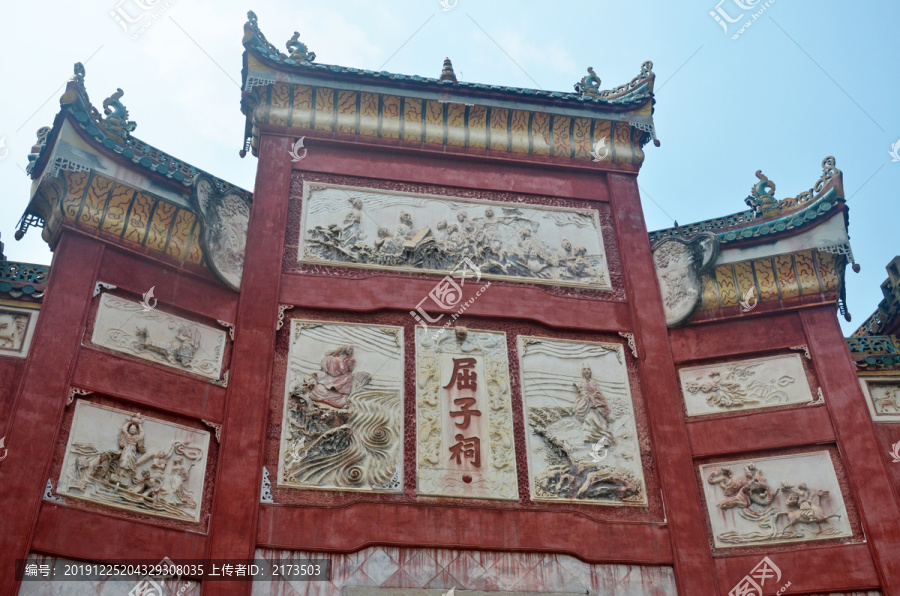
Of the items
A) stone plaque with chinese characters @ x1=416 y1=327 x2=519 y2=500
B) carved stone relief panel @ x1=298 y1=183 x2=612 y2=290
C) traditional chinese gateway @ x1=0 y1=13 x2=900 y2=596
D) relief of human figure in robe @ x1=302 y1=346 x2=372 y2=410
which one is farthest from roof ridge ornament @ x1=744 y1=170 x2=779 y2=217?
relief of human figure in robe @ x1=302 y1=346 x2=372 y2=410

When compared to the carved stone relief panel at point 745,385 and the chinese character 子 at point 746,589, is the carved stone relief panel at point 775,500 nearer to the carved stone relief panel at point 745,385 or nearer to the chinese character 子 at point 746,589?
the chinese character 子 at point 746,589

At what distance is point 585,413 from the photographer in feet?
36.2

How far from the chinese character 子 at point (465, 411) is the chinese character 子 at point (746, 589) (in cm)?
330

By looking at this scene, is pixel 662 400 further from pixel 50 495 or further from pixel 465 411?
pixel 50 495

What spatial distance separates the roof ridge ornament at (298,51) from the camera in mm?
12672

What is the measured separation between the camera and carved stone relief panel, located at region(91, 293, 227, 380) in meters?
9.93

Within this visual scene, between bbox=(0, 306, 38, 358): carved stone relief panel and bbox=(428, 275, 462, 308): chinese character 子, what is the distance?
14.6 feet

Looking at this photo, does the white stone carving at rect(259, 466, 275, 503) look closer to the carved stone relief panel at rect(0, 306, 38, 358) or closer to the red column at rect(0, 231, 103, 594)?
the red column at rect(0, 231, 103, 594)

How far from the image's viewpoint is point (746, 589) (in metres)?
10.1

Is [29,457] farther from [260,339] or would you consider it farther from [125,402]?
[260,339]

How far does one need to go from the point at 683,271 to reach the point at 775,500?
3.09 m

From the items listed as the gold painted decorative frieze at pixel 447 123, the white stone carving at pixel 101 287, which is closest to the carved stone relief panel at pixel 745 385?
the gold painted decorative frieze at pixel 447 123

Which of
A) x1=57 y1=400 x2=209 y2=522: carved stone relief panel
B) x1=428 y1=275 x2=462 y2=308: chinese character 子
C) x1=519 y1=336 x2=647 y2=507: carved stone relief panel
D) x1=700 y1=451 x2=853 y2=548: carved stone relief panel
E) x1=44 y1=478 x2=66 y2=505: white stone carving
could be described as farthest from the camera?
x1=428 y1=275 x2=462 y2=308: chinese character 子

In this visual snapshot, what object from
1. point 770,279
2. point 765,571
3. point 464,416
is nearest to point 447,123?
point 464,416
